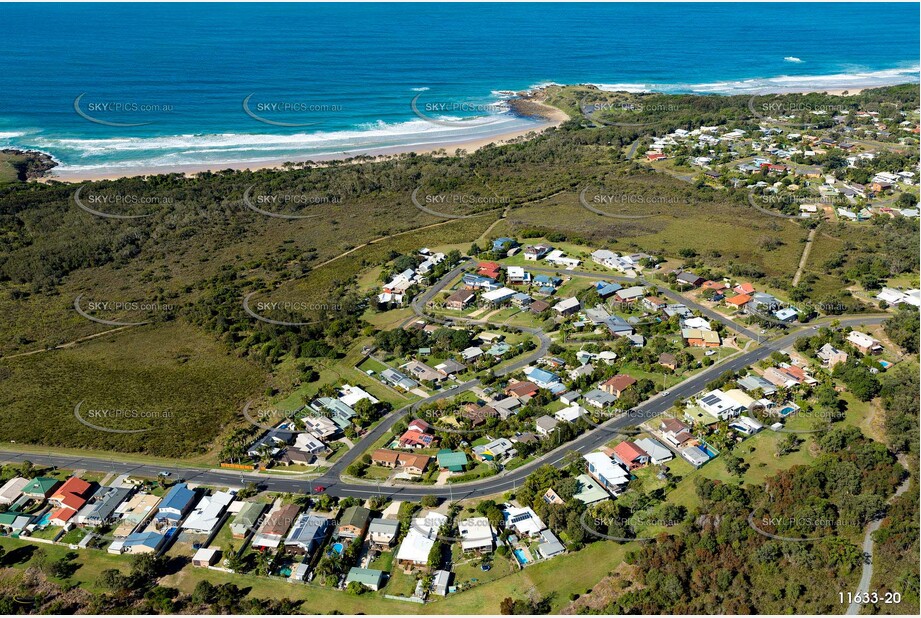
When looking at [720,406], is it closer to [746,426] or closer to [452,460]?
[746,426]

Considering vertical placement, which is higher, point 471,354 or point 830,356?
point 830,356

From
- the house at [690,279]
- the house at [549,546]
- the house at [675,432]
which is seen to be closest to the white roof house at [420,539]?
the house at [549,546]

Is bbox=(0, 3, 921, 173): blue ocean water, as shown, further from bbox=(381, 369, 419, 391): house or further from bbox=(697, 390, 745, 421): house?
bbox=(697, 390, 745, 421): house

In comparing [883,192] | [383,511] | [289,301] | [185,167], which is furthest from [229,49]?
[383,511]

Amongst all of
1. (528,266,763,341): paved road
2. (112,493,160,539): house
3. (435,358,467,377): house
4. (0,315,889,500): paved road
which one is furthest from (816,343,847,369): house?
(112,493,160,539): house

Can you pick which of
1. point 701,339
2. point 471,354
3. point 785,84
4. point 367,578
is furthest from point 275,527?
point 785,84
